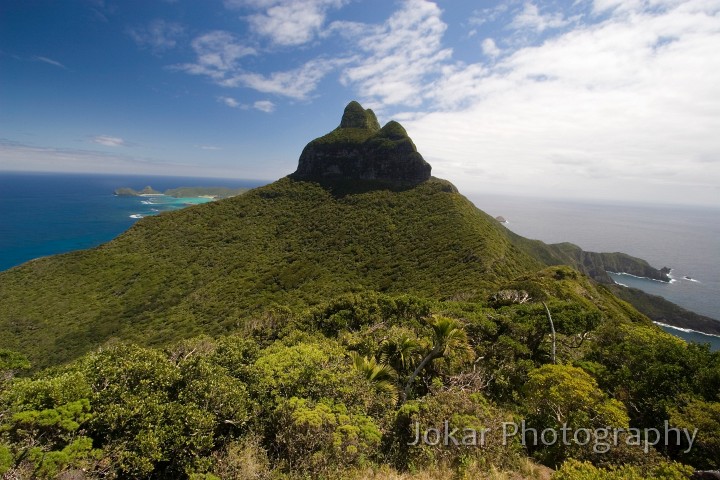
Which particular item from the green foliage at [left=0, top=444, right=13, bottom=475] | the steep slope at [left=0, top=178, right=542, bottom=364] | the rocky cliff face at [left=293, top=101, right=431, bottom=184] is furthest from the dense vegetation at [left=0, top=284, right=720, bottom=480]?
the rocky cliff face at [left=293, top=101, right=431, bottom=184]

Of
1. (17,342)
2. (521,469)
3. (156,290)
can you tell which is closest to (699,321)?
(521,469)

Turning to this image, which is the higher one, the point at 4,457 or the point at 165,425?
the point at 4,457

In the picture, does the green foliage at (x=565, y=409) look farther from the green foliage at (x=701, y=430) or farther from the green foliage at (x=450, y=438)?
the green foliage at (x=701, y=430)

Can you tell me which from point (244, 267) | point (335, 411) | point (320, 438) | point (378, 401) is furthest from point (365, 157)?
point (320, 438)

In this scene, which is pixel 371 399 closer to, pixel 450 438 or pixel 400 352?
pixel 450 438

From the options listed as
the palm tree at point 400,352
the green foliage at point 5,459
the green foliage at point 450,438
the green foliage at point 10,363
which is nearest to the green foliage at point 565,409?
the green foliage at point 450,438

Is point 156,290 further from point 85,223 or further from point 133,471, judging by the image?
point 85,223
